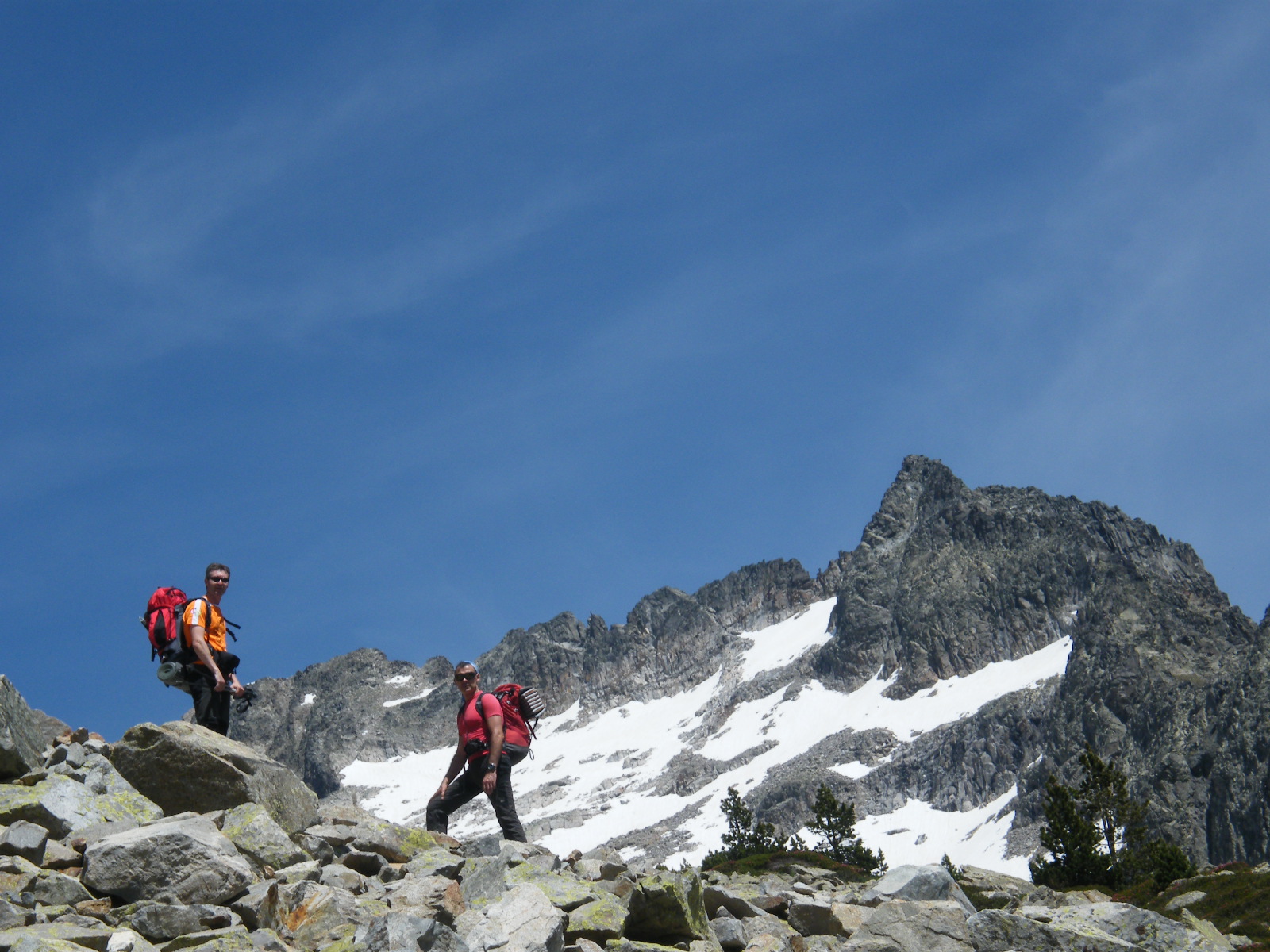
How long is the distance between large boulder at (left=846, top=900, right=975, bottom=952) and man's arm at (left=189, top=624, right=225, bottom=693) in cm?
852

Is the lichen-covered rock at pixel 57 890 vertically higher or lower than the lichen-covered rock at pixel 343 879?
higher

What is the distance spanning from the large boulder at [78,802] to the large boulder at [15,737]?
49 centimetres

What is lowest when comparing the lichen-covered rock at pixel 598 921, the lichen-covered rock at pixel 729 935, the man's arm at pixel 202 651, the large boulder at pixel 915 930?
the large boulder at pixel 915 930

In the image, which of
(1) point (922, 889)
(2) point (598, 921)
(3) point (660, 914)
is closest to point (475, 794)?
(2) point (598, 921)

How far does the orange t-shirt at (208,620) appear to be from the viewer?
14711 mm

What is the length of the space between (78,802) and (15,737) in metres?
1.35

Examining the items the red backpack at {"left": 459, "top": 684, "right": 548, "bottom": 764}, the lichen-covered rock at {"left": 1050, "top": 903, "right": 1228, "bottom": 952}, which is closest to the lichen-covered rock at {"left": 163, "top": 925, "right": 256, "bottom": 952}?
the red backpack at {"left": 459, "top": 684, "right": 548, "bottom": 764}

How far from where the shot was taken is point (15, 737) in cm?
1261

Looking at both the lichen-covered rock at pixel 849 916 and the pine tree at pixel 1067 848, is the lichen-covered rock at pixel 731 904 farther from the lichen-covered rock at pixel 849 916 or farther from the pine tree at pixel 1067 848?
the pine tree at pixel 1067 848

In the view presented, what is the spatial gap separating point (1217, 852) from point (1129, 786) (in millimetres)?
20160

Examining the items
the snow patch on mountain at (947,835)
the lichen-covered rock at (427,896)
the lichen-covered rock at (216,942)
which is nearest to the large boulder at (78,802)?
the lichen-covered rock at (216,942)

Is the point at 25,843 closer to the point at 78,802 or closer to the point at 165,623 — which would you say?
the point at 78,802

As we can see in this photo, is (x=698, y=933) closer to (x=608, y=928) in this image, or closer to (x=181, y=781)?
(x=608, y=928)

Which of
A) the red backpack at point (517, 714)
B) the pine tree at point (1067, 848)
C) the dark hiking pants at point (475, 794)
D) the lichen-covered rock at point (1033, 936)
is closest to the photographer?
the lichen-covered rock at point (1033, 936)
